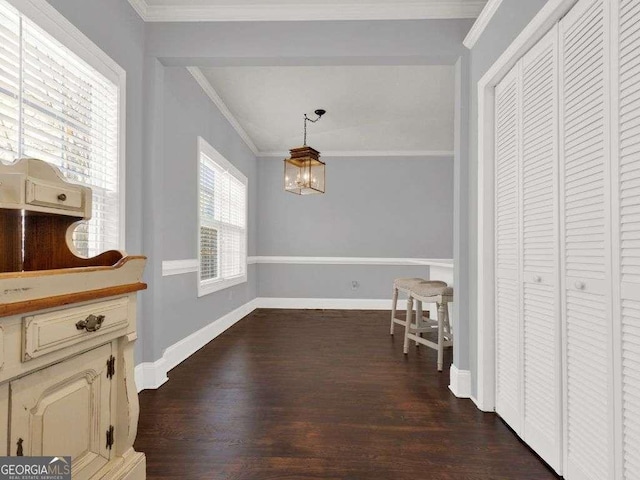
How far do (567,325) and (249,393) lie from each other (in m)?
1.95

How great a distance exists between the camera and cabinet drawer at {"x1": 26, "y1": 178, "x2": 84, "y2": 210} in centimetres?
120

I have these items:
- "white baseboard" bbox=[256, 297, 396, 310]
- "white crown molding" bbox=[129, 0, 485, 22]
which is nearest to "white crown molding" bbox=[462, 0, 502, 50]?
"white crown molding" bbox=[129, 0, 485, 22]

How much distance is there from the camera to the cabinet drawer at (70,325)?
102 centimetres

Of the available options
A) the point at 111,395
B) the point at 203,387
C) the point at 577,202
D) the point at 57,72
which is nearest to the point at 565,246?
the point at 577,202

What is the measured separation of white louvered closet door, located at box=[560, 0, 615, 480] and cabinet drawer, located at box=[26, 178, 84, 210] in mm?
1951

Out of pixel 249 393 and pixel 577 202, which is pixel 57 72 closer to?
pixel 249 393

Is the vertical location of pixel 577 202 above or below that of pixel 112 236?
above

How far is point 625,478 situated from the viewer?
49.6 inches

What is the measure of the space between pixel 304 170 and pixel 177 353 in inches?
89.7

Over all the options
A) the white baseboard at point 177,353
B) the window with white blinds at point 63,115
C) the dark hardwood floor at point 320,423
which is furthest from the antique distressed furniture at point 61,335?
the white baseboard at point 177,353

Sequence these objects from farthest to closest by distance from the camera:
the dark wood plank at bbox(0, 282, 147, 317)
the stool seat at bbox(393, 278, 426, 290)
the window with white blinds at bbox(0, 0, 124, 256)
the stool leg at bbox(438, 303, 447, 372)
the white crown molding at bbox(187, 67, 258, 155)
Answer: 1. the stool seat at bbox(393, 278, 426, 290)
2. the white crown molding at bbox(187, 67, 258, 155)
3. the stool leg at bbox(438, 303, 447, 372)
4. the window with white blinds at bbox(0, 0, 124, 256)
5. the dark wood plank at bbox(0, 282, 147, 317)

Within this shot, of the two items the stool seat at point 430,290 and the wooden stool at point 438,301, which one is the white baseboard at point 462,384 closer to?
the wooden stool at point 438,301

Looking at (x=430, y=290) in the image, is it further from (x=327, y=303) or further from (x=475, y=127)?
(x=327, y=303)

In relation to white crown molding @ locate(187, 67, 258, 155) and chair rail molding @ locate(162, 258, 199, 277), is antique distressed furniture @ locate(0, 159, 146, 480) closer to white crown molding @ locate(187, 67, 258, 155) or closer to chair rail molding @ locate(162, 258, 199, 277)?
chair rail molding @ locate(162, 258, 199, 277)
